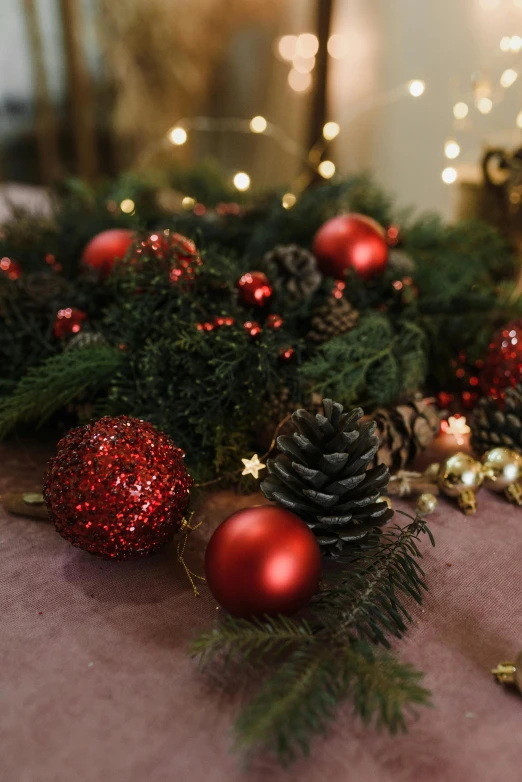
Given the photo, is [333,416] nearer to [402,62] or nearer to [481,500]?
[481,500]

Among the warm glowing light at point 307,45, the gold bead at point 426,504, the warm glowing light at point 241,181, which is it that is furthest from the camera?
the warm glowing light at point 307,45

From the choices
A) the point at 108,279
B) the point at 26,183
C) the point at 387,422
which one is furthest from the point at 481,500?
the point at 26,183

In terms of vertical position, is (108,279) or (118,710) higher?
(108,279)

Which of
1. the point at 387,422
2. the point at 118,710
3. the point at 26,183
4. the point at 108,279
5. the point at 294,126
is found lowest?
the point at 118,710

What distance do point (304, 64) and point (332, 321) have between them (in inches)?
54.9

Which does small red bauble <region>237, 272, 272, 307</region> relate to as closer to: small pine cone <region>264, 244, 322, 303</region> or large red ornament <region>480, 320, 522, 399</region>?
small pine cone <region>264, 244, 322, 303</region>

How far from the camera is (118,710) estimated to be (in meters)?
0.40

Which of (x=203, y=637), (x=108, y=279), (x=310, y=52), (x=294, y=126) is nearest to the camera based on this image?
(x=203, y=637)

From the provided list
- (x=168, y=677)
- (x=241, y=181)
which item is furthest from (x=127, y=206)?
(x=168, y=677)

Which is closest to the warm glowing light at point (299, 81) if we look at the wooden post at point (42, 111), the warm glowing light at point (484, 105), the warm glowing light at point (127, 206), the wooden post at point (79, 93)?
the wooden post at point (79, 93)

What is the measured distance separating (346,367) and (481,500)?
7.7 inches

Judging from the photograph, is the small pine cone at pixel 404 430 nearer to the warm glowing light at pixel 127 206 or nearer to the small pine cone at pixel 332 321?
the small pine cone at pixel 332 321

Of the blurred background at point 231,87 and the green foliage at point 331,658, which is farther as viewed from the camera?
the blurred background at point 231,87

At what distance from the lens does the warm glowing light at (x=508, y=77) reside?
40.5 inches
